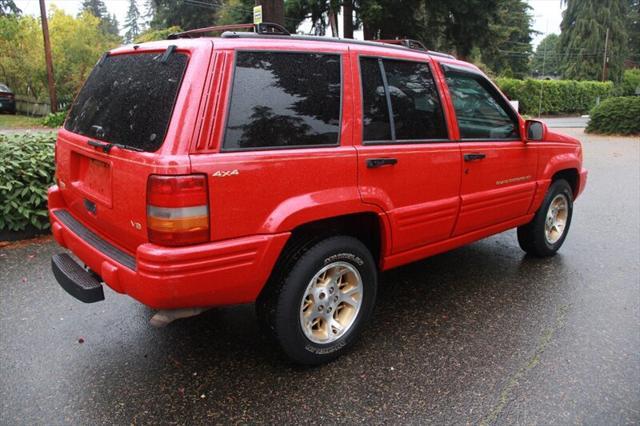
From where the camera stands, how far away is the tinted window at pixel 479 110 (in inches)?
151

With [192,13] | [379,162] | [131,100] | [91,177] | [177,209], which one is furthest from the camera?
[192,13]

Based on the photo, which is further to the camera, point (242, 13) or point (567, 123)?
point (567, 123)

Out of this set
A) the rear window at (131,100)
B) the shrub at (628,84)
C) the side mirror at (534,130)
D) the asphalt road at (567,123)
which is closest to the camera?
the rear window at (131,100)

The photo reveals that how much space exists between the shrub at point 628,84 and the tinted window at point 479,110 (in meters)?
50.8

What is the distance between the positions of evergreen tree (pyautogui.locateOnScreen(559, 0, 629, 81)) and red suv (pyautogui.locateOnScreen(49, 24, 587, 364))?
184 ft

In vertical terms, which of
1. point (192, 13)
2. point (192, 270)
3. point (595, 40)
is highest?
point (192, 13)

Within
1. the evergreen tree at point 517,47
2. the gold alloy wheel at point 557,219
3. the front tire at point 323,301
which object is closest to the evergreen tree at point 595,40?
the evergreen tree at point 517,47

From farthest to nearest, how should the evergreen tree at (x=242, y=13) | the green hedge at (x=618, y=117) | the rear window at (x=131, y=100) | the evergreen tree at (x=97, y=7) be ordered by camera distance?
the evergreen tree at (x=97, y=7)
the green hedge at (x=618, y=117)
the evergreen tree at (x=242, y=13)
the rear window at (x=131, y=100)

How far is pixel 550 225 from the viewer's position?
5078mm

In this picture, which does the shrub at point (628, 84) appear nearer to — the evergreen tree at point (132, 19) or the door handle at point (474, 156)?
the door handle at point (474, 156)

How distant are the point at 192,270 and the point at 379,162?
131 cm

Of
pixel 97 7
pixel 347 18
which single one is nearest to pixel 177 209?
pixel 347 18

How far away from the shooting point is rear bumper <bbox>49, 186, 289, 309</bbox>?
2.46 meters

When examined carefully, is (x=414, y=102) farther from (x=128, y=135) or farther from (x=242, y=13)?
(x=242, y=13)
